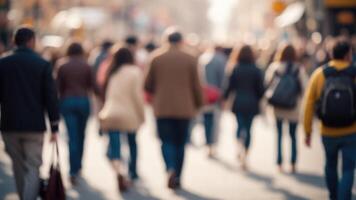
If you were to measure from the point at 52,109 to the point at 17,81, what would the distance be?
444 mm

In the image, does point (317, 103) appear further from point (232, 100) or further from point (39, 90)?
point (232, 100)

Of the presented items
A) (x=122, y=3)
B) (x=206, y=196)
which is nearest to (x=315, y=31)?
(x=206, y=196)

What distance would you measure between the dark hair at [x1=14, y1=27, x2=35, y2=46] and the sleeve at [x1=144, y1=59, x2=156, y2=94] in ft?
7.90

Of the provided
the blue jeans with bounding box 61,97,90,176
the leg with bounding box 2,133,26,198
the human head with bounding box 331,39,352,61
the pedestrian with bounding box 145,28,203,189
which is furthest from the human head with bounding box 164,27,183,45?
the leg with bounding box 2,133,26,198

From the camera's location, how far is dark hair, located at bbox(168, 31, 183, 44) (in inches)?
356

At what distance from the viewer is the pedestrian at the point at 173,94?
9.02 m

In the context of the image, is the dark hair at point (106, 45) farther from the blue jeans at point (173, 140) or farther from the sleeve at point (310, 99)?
the sleeve at point (310, 99)

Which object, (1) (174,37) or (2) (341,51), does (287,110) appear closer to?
(1) (174,37)

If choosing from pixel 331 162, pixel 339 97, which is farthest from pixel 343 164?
pixel 339 97

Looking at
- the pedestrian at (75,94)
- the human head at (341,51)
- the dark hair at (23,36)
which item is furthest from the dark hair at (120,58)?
the human head at (341,51)

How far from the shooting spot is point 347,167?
6.89m

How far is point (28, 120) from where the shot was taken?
6852 millimetres

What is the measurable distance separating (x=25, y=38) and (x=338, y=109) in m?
3.13

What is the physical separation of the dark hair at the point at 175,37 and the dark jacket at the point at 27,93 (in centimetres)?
250
